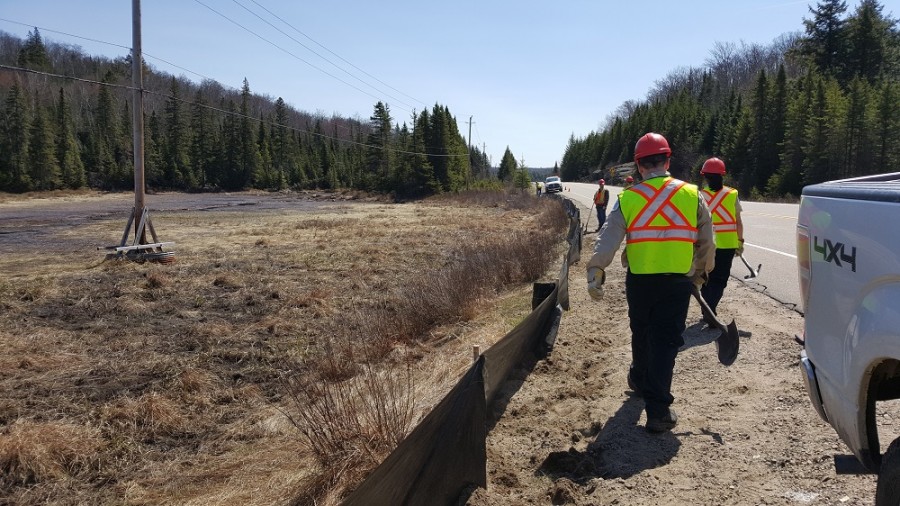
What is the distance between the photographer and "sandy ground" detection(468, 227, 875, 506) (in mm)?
3812

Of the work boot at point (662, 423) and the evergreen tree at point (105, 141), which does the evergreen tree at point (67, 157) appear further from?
the work boot at point (662, 423)

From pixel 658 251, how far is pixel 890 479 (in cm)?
237

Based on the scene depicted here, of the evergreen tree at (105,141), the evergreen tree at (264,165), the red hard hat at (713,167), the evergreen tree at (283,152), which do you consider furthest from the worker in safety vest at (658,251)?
the evergreen tree at (283,152)

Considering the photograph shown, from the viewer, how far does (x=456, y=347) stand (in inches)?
323

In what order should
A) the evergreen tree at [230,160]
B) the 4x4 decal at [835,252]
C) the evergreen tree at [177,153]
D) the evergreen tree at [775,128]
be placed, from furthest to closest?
the evergreen tree at [230,160], the evergreen tree at [177,153], the evergreen tree at [775,128], the 4x4 decal at [835,252]

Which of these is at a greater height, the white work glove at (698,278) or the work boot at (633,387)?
the white work glove at (698,278)

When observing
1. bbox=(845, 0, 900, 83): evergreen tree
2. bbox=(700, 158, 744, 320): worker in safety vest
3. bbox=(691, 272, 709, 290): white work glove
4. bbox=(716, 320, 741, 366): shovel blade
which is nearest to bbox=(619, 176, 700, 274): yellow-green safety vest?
Answer: bbox=(691, 272, 709, 290): white work glove

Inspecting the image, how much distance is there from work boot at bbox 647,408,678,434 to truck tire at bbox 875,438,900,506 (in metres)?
2.22

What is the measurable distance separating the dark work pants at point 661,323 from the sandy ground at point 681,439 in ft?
1.00

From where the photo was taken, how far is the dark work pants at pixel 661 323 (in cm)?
455

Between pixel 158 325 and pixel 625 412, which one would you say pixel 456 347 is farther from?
pixel 158 325

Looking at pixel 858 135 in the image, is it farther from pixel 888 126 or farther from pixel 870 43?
pixel 870 43

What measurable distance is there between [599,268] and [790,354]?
8.90 ft

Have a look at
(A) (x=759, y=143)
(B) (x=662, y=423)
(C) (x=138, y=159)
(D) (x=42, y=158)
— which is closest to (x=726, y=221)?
(B) (x=662, y=423)
